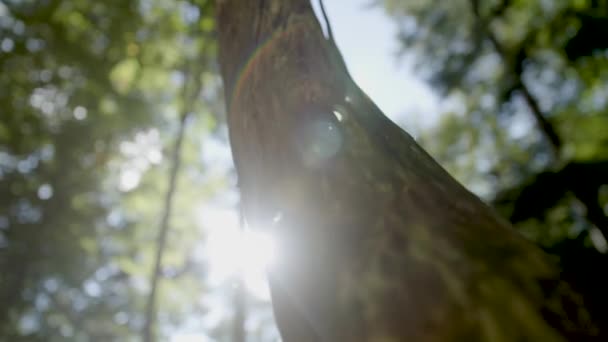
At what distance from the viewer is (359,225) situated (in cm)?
74

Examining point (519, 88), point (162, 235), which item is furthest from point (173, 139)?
point (519, 88)

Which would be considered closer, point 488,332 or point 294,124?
point 488,332

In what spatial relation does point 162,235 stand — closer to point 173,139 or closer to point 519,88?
point 173,139

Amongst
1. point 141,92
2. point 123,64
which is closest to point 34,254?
point 141,92

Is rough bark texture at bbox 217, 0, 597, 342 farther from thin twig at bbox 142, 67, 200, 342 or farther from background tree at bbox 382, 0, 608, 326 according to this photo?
thin twig at bbox 142, 67, 200, 342

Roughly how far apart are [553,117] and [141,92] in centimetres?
1011

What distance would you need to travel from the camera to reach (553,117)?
10.1m

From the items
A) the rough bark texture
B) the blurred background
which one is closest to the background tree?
the blurred background

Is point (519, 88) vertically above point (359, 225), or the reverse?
point (519, 88)

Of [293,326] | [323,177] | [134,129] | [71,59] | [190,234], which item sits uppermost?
[134,129]

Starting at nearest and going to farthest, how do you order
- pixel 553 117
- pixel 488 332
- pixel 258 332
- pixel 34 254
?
pixel 488 332 → pixel 553 117 → pixel 34 254 → pixel 258 332

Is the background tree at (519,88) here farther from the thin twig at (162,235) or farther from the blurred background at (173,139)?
the thin twig at (162,235)

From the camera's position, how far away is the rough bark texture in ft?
1.96

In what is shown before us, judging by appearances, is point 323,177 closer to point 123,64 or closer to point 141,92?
point 123,64
